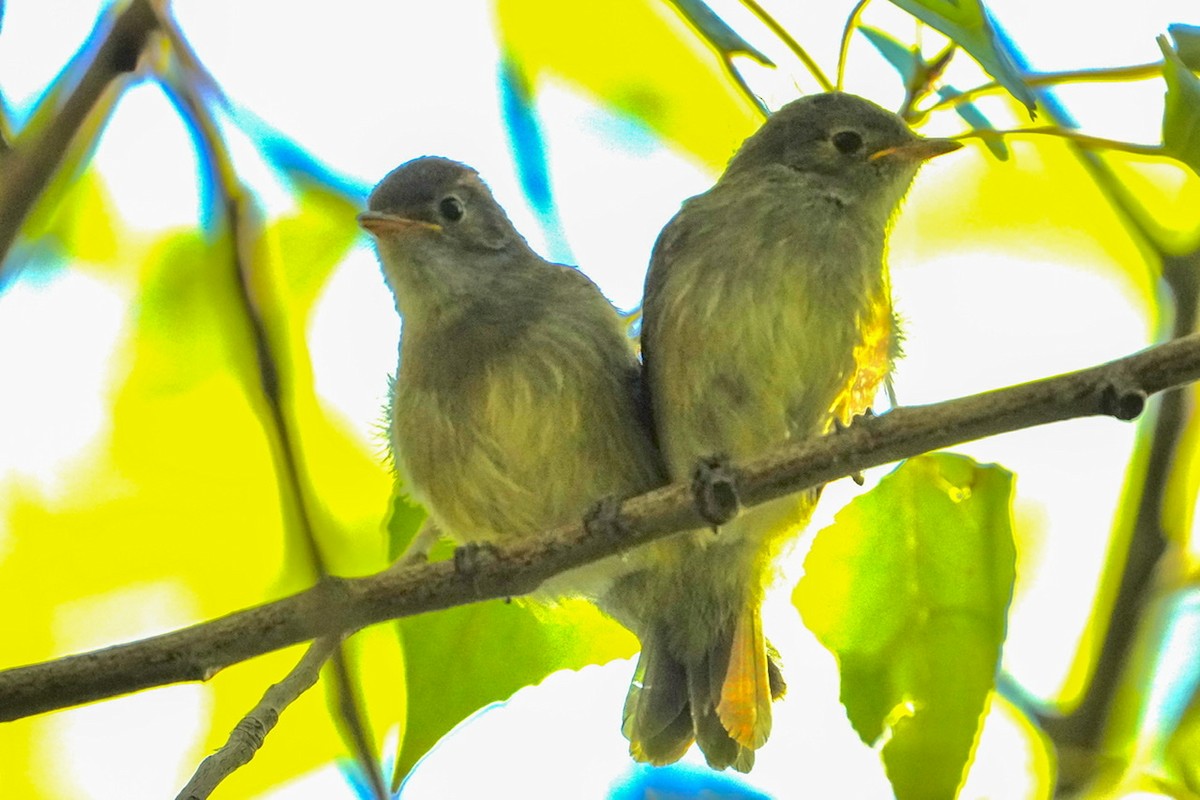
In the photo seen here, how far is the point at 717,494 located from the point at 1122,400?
0.62 m

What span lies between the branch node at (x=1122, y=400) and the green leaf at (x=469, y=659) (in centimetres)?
106

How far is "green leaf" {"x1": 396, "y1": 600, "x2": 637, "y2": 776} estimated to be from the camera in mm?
2186

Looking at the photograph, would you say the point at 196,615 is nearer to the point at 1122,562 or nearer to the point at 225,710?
the point at 225,710

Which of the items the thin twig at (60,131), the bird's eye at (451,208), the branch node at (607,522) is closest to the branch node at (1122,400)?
the branch node at (607,522)

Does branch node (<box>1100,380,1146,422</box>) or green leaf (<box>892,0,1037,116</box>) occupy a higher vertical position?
green leaf (<box>892,0,1037,116</box>)

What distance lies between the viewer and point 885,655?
87.1 inches

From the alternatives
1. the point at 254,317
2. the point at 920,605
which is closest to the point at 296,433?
the point at 254,317

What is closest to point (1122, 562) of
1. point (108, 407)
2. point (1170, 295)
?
point (1170, 295)

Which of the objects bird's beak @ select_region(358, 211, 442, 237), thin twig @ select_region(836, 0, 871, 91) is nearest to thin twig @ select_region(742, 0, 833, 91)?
thin twig @ select_region(836, 0, 871, 91)

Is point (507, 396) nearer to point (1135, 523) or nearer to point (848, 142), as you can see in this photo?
point (848, 142)

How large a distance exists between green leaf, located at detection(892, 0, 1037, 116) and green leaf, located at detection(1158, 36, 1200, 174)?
0.61ft

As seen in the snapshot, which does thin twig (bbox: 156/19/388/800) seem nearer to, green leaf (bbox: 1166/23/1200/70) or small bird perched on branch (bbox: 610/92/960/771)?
small bird perched on branch (bbox: 610/92/960/771)

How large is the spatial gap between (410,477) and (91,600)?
0.75 meters

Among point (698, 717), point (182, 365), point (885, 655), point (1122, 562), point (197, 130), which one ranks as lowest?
point (885, 655)
